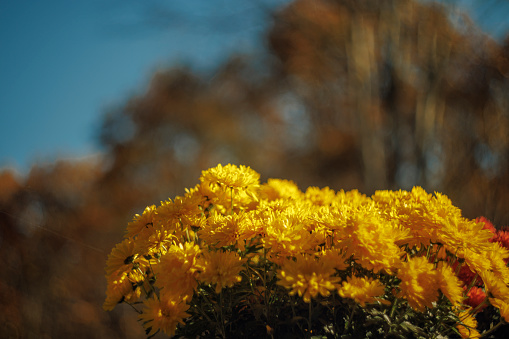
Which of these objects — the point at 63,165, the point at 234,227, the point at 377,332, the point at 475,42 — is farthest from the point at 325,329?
the point at 475,42

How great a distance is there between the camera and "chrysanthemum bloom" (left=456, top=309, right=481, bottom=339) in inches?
44.3

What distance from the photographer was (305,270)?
984 millimetres

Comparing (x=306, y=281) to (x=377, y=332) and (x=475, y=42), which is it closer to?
(x=377, y=332)

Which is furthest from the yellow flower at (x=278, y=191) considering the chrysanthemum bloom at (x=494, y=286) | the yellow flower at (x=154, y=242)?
the chrysanthemum bloom at (x=494, y=286)

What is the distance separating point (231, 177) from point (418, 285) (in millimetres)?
670

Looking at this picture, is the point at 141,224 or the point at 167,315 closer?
the point at 167,315

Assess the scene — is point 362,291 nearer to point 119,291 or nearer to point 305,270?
point 305,270

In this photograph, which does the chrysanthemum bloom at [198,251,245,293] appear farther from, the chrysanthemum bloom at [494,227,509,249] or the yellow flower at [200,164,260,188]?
the chrysanthemum bloom at [494,227,509,249]

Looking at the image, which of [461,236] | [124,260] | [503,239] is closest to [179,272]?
[124,260]

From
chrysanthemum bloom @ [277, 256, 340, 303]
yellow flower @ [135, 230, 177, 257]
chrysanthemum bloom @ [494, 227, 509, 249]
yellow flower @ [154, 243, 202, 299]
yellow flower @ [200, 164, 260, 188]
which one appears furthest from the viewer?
chrysanthemum bloom @ [494, 227, 509, 249]

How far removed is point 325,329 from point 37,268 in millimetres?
1655

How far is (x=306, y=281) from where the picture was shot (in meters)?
0.95

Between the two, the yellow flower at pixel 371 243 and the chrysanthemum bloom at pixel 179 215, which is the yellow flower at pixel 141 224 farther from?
the yellow flower at pixel 371 243

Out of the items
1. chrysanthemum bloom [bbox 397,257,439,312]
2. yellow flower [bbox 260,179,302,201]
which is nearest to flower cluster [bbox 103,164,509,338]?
chrysanthemum bloom [bbox 397,257,439,312]
